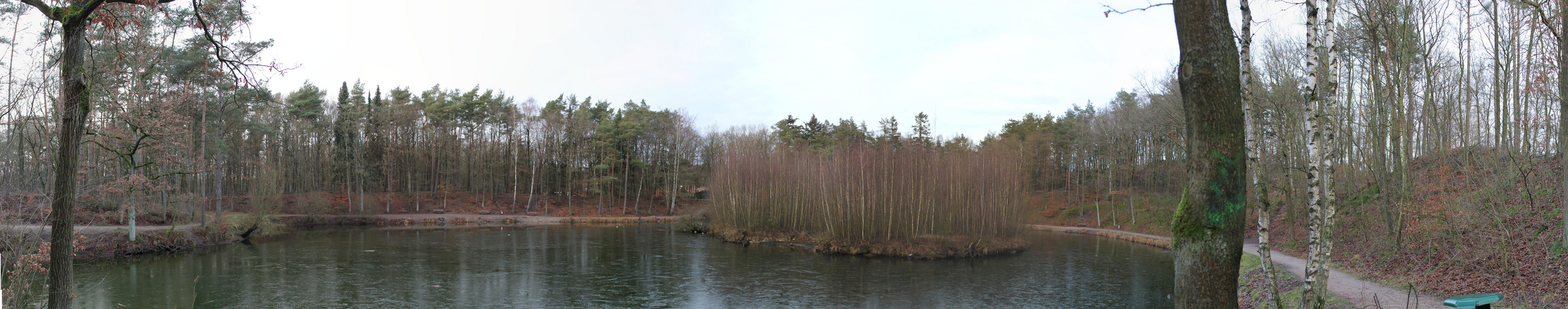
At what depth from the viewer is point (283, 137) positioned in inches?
1736

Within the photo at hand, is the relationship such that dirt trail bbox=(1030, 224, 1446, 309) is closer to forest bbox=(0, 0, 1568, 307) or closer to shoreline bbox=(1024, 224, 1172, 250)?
forest bbox=(0, 0, 1568, 307)

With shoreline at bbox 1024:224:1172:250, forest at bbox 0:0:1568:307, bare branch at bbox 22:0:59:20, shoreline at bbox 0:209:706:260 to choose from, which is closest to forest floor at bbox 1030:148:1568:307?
forest at bbox 0:0:1568:307

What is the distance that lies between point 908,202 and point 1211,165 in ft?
59.4

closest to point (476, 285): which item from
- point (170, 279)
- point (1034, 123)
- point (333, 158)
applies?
point (170, 279)

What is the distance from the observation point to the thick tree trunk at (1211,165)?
4.51 m

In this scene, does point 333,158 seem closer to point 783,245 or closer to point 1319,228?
point 783,245

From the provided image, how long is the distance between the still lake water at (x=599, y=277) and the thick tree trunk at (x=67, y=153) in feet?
22.0

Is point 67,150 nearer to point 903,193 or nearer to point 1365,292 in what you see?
point 1365,292

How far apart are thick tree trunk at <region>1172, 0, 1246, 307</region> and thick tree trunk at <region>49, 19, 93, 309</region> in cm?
785

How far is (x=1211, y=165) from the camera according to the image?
4.53 metres

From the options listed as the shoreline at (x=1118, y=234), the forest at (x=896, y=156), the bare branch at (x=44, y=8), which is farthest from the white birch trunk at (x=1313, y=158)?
the shoreline at (x=1118, y=234)

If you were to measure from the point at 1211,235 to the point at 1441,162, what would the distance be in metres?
11.2

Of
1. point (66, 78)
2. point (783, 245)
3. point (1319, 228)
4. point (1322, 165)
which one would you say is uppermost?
point (66, 78)

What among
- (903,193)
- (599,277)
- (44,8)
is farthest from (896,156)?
(44,8)
